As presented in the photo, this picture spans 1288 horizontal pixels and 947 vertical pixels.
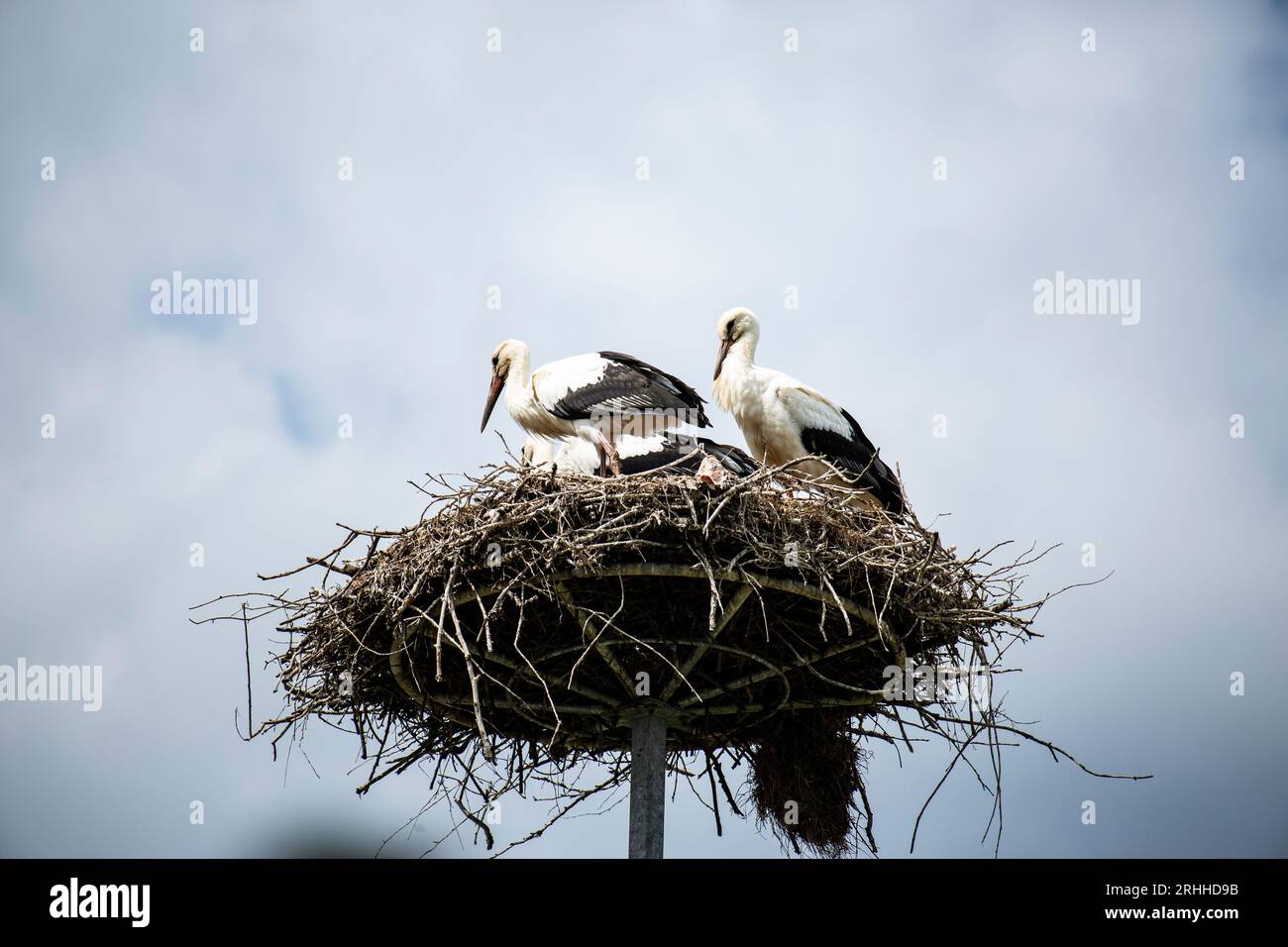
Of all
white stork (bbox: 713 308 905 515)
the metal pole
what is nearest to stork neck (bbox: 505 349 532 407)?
white stork (bbox: 713 308 905 515)

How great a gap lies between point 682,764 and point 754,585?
6.83ft

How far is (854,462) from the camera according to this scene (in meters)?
7.76

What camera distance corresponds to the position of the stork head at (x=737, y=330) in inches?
320

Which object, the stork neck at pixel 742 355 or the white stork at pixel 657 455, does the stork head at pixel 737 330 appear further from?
the white stork at pixel 657 455

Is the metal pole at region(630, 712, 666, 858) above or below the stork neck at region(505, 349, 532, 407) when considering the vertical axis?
below

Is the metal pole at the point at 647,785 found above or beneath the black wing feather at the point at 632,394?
beneath

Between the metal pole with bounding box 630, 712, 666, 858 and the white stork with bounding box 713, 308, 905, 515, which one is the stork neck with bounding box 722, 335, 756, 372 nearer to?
the white stork with bounding box 713, 308, 905, 515

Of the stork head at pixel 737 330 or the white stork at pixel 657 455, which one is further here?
the stork head at pixel 737 330

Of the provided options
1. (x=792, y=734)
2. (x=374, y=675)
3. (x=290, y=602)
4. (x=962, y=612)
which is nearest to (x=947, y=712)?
(x=962, y=612)

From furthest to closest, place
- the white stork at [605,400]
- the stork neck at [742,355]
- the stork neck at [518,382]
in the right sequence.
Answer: the stork neck at [518,382] < the stork neck at [742,355] < the white stork at [605,400]

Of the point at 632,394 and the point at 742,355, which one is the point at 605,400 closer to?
the point at 632,394

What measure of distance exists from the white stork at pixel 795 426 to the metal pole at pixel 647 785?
1.95 metres

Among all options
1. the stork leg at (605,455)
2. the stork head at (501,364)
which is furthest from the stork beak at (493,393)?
the stork leg at (605,455)

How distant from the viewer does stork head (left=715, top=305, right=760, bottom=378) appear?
8117 mm
